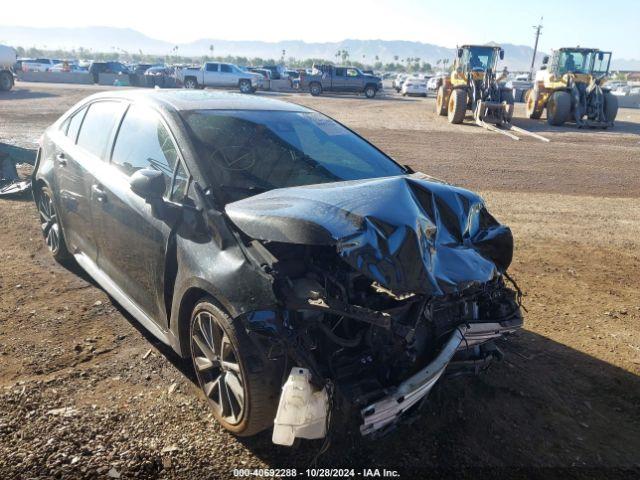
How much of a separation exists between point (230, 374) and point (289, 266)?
70 centimetres

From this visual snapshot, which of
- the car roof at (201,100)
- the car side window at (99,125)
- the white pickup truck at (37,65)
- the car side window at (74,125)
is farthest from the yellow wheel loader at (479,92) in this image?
the white pickup truck at (37,65)

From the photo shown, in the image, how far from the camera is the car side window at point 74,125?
185 inches

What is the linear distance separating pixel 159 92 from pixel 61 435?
257 centimetres

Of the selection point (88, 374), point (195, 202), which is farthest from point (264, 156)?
point (88, 374)

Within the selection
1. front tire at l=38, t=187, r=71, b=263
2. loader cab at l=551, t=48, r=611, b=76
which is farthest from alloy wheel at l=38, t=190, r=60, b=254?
loader cab at l=551, t=48, r=611, b=76

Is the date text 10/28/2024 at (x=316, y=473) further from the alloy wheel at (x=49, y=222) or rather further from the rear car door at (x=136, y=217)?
the alloy wheel at (x=49, y=222)

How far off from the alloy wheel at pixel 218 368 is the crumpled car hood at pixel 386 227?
0.63m

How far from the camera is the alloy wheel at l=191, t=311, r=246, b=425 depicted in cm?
285

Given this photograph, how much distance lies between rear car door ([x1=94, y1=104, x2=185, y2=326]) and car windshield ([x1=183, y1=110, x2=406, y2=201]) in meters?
0.25

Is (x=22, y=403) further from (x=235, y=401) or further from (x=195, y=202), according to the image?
(x=195, y=202)

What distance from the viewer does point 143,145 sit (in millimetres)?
3721

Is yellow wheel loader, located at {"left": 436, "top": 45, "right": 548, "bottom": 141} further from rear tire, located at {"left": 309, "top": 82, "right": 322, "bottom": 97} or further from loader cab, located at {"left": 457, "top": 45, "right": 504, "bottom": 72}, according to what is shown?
rear tire, located at {"left": 309, "top": 82, "right": 322, "bottom": 97}

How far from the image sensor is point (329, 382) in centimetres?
252

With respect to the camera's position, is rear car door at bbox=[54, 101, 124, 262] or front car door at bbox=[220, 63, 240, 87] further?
front car door at bbox=[220, 63, 240, 87]
